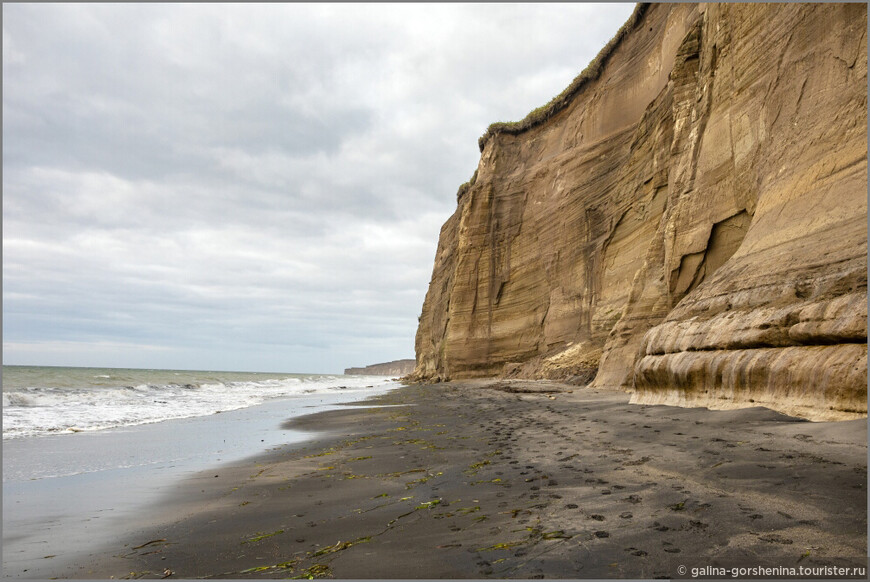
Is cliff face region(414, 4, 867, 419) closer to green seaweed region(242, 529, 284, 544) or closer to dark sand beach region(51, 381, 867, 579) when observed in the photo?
A: dark sand beach region(51, 381, 867, 579)

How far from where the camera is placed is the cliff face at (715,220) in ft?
20.9

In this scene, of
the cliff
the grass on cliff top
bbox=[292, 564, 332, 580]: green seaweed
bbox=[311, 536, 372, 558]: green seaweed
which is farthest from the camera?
the cliff

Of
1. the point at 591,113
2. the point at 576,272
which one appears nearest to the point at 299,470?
the point at 576,272

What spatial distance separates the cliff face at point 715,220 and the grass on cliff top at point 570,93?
0.27m

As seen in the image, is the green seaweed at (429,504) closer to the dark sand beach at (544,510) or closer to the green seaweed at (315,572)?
the dark sand beach at (544,510)

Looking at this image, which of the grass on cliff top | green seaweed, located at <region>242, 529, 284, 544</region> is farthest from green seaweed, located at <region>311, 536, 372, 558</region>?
the grass on cliff top

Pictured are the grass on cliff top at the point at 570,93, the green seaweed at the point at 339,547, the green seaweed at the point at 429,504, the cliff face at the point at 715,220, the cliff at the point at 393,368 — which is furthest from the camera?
the cliff at the point at 393,368

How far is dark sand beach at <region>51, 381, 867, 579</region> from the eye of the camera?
3.18 meters

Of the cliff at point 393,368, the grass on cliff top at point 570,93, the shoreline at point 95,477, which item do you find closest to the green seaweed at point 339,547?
the shoreline at point 95,477

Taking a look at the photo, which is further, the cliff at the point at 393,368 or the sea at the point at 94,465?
the cliff at the point at 393,368

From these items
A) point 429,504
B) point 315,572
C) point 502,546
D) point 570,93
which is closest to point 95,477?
point 429,504

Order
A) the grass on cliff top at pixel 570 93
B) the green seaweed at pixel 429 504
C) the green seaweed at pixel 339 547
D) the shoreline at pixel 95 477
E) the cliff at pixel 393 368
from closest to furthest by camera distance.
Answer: the green seaweed at pixel 339 547 < the shoreline at pixel 95 477 < the green seaweed at pixel 429 504 < the grass on cliff top at pixel 570 93 < the cliff at pixel 393 368

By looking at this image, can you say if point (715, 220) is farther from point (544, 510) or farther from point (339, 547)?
point (339, 547)

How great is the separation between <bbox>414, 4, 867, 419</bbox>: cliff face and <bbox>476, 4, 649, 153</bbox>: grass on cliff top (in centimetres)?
27
